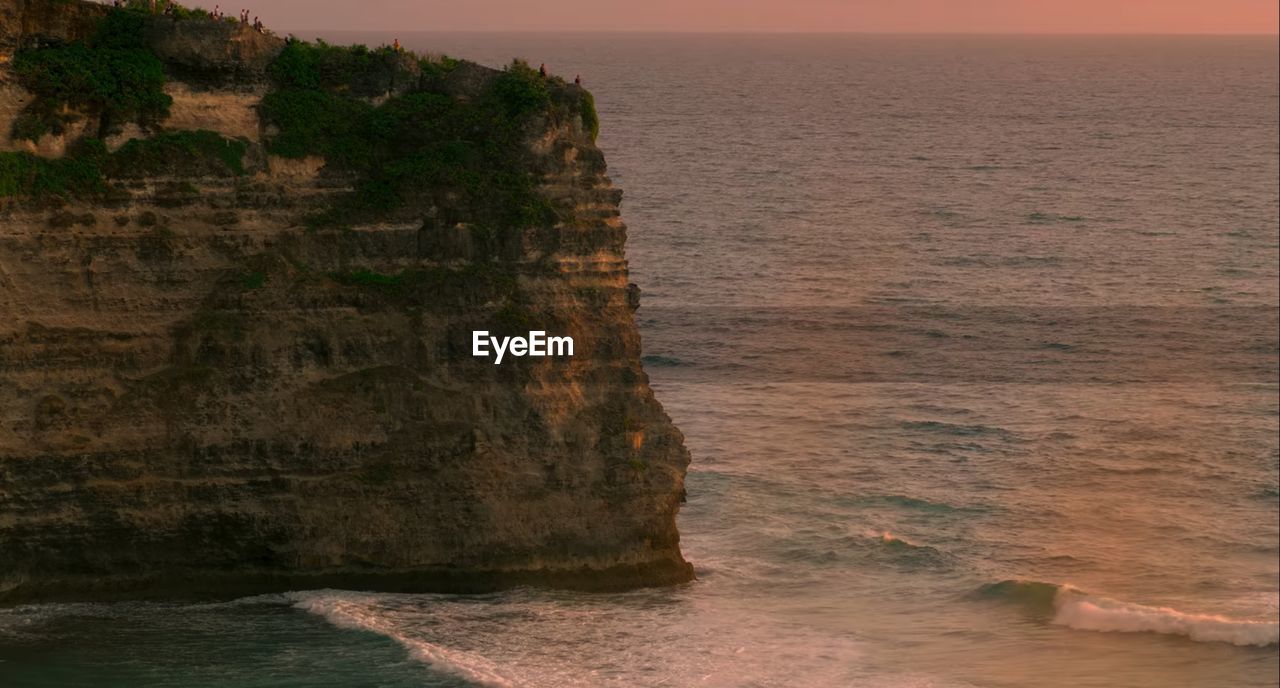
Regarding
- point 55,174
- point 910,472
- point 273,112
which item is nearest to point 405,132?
point 273,112

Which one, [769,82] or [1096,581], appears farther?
[769,82]

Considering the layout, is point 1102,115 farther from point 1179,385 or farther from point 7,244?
point 7,244

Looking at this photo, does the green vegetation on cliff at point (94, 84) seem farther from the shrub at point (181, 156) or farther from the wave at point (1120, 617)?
the wave at point (1120, 617)

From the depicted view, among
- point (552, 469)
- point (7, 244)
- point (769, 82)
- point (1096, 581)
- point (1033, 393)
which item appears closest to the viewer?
point (7, 244)

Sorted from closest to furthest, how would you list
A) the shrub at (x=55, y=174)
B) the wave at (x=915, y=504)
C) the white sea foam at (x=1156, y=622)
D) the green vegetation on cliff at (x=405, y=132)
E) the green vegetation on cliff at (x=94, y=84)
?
1. the shrub at (x=55, y=174)
2. the green vegetation on cliff at (x=94, y=84)
3. the green vegetation on cliff at (x=405, y=132)
4. the white sea foam at (x=1156, y=622)
5. the wave at (x=915, y=504)

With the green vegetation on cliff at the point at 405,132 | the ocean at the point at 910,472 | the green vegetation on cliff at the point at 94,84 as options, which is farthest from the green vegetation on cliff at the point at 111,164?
the ocean at the point at 910,472

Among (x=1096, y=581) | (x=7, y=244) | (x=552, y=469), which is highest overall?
(x=7, y=244)

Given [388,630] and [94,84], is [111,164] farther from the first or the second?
[388,630]

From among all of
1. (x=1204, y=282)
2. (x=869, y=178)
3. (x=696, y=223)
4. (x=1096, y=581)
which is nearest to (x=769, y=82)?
(x=869, y=178)
